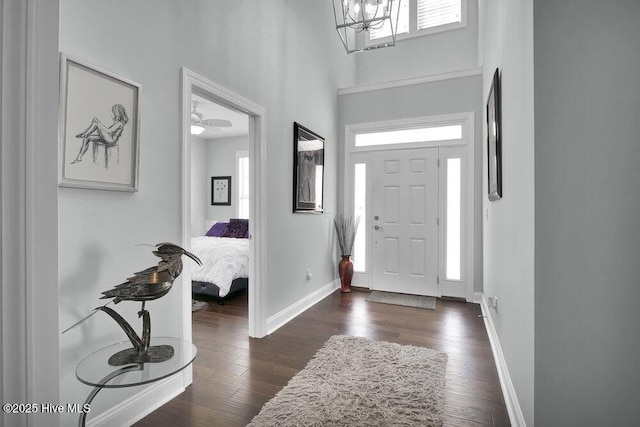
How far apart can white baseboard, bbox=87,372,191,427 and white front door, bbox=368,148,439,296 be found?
3073 millimetres

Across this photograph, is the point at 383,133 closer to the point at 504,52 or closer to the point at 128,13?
the point at 504,52

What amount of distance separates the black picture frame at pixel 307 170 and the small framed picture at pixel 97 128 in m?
1.89

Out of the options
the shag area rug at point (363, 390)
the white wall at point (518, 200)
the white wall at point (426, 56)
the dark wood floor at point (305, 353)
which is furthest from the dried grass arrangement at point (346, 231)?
the white wall at point (518, 200)

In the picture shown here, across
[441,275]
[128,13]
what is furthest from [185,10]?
[441,275]

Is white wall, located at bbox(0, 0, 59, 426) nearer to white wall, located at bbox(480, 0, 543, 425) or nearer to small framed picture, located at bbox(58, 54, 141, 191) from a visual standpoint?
small framed picture, located at bbox(58, 54, 141, 191)

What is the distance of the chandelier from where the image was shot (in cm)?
285

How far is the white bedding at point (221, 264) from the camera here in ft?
13.0

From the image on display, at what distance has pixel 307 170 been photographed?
382 cm

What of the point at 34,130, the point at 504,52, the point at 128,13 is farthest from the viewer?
the point at 504,52

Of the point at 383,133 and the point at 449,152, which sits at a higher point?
the point at 383,133

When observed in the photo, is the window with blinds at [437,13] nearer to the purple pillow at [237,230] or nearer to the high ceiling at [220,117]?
the high ceiling at [220,117]

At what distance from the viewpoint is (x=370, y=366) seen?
2.43 m

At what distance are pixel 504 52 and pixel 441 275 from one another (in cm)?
293

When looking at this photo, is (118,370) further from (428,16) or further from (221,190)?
(428,16)
